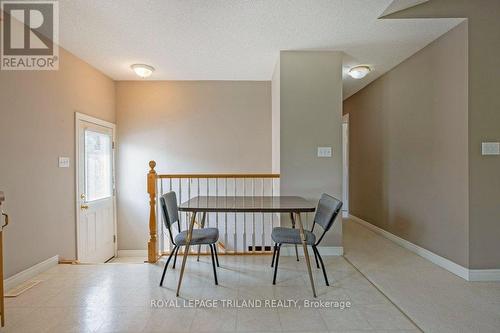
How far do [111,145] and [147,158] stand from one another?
1.94 ft

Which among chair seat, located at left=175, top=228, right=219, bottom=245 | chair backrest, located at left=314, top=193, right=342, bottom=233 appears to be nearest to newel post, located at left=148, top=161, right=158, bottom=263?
chair seat, located at left=175, top=228, right=219, bottom=245

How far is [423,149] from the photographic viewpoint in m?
3.26

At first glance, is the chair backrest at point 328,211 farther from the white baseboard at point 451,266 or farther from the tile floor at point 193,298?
the white baseboard at point 451,266

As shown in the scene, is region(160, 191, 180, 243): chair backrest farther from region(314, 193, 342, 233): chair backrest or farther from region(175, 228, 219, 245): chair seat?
region(314, 193, 342, 233): chair backrest

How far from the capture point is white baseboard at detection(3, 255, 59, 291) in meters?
2.43

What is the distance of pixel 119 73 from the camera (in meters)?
4.15

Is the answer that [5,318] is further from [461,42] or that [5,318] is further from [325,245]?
[461,42]

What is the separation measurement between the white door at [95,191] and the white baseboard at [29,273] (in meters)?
0.52

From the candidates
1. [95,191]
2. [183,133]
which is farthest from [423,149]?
[95,191]

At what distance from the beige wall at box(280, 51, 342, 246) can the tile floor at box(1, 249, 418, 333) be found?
3.42ft

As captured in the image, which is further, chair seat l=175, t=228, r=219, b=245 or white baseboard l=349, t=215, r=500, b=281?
white baseboard l=349, t=215, r=500, b=281

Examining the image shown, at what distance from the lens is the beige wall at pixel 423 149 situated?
107 inches

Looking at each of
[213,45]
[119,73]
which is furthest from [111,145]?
[213,45]

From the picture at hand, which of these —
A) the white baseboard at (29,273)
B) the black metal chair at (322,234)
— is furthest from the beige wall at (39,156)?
the black metal chair at (322,234)
